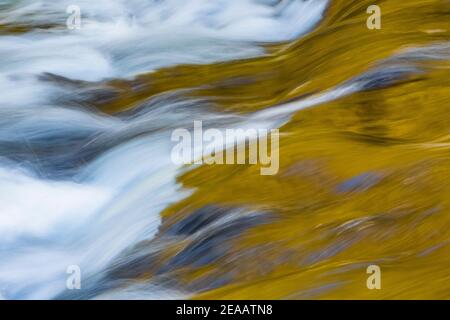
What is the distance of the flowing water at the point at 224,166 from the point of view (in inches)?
166

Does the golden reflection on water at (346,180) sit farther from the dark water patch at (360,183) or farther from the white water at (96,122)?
the white water at (96,122)

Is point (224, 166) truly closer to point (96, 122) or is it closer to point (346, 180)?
point (346, 180)

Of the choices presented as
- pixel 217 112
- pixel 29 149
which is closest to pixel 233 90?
pixel 217 112

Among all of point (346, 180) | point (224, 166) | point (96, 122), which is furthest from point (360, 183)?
point (96, 122)

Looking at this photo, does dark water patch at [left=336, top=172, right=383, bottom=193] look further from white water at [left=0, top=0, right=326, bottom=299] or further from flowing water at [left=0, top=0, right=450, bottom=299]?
white water at [left=0, top=0, right=326, bottom=299]

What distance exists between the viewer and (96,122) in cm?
521

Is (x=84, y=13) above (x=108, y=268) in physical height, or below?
above

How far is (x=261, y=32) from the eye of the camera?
5852 mm

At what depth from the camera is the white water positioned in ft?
14.8

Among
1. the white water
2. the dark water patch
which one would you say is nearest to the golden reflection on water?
the dark water patch
